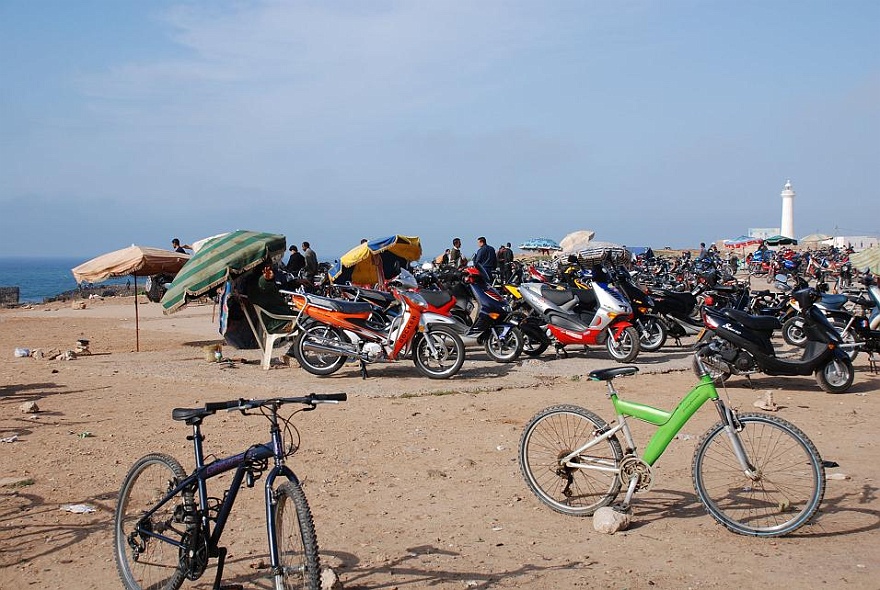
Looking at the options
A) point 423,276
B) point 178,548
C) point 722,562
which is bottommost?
point 722,562

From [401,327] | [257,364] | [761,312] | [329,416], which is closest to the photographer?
[329,416]

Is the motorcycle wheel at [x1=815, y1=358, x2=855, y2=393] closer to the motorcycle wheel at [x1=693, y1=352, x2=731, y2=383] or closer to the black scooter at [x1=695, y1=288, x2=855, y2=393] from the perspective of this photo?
the black scooter at [x1=695, y1=288, x2=855, y2=393]

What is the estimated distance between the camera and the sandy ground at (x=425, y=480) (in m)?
4.27

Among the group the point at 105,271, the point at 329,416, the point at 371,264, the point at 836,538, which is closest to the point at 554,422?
the point at 836,538

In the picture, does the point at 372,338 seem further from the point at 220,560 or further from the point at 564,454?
the point at 220,560

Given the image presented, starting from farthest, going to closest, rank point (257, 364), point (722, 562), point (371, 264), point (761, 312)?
point (371, 264), point (761, 312), point (257, 364), point (722, 562)

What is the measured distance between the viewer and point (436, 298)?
34.9ft

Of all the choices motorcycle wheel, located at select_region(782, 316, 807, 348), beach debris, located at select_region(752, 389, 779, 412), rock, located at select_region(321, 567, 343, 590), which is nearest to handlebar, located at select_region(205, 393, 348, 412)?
rock, located at select_region(321, 567, 343, 590)

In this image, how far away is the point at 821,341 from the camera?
30.7ft

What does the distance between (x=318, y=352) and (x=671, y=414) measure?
6.42 m

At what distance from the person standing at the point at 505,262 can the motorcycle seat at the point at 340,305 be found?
11.7 metres

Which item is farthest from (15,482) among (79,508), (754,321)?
(754,321)

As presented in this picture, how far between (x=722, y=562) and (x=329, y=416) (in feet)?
15.4

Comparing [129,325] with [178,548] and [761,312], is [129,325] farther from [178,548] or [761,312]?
[178,548]
